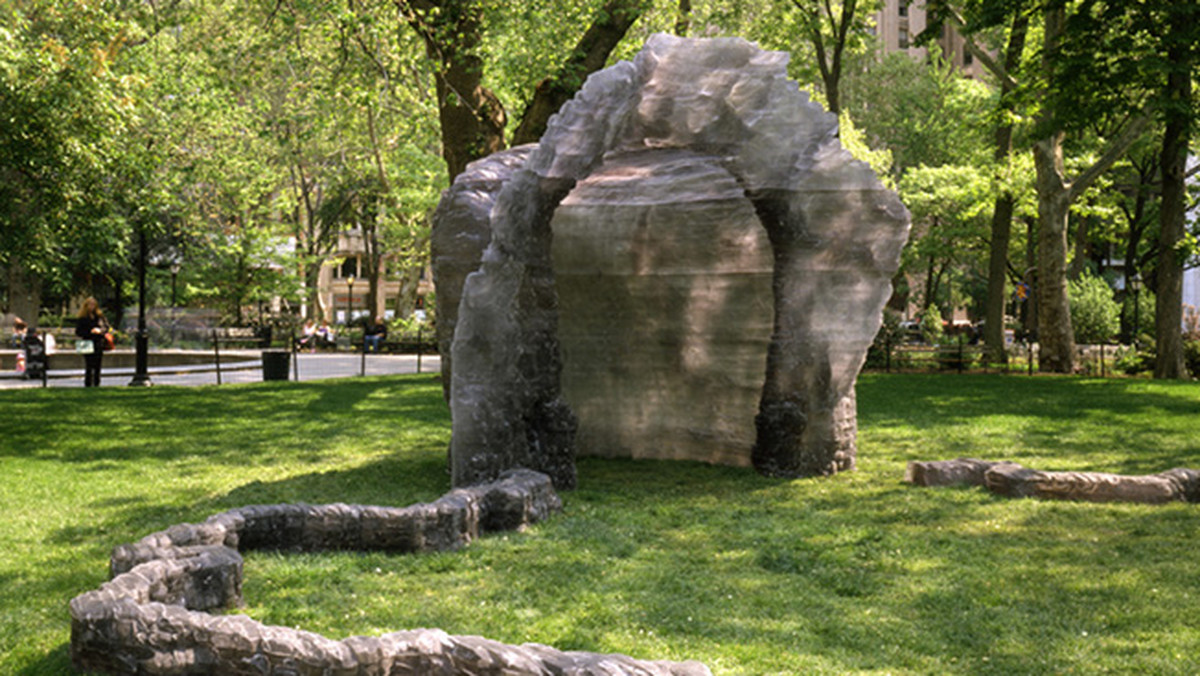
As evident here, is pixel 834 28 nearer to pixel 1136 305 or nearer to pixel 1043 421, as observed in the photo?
pixel 1043 421

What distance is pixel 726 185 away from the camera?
1184 centimetres

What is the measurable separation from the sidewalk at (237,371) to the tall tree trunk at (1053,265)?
46.0ft

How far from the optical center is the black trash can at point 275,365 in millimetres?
24203

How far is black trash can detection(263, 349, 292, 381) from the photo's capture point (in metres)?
24.2

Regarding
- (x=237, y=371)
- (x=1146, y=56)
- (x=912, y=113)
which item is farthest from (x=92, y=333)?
(x=912, y=113)

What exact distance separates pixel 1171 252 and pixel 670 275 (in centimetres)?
1357

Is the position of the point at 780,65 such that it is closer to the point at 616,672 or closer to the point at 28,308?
the point at 616,672

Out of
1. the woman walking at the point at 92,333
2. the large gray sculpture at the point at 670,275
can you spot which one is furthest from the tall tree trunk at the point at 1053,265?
the woman walking at the point at 92,333

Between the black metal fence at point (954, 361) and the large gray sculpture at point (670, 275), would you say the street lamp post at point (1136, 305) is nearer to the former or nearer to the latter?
the black metal fence at point (954, 361)

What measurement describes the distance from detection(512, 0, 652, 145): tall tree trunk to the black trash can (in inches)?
370

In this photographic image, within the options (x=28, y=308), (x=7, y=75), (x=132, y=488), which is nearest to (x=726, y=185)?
(x=132, y=488)

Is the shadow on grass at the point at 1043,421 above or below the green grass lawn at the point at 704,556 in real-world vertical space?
above

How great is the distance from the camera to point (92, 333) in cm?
2086

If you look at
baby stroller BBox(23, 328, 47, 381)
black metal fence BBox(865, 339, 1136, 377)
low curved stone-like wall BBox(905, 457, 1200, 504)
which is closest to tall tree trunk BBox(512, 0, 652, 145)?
low curved stone-like wall BBox(905, 457, 1200, 504)
